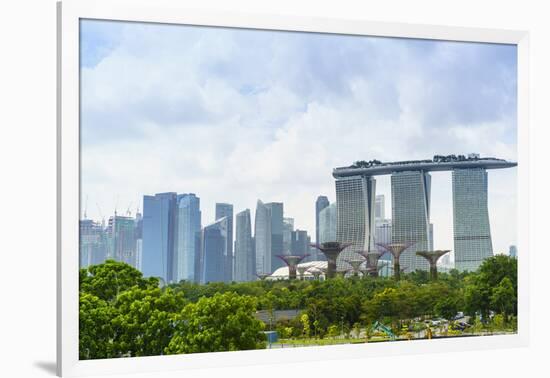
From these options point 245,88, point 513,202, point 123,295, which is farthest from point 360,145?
point 123,295

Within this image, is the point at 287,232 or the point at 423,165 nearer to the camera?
the point at 287,232

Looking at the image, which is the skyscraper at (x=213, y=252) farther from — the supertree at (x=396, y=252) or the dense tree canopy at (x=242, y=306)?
the supertree at (x=396, y=252)

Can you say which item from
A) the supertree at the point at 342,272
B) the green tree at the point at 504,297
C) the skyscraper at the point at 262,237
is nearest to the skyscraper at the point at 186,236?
the skyscraper at the point at 262,237

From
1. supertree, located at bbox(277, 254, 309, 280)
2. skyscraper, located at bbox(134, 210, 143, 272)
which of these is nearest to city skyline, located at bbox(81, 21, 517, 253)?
skyscraper, located at bbox(134, 210, 143, 272)

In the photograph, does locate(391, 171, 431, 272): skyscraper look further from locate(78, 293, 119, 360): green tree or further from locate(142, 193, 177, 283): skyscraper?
locate(78, 293, 119, 360): green tree

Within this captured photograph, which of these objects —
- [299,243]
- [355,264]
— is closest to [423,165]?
[355,264]

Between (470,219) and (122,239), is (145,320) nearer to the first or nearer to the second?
(122,239)
